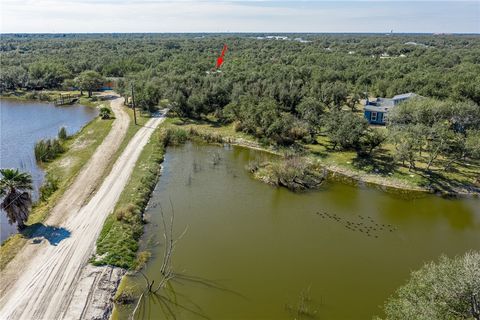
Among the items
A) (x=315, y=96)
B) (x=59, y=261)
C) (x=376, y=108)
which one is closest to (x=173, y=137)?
(x=315, y=96)

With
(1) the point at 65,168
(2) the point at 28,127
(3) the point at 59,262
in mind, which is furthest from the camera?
(2) the point at 28,127

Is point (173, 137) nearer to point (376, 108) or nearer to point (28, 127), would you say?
point (28, 127)

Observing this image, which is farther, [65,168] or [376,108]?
[376,108]

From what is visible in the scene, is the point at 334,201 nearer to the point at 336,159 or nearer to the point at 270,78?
the point at 336,159

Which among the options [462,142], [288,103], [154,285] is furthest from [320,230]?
[288,103]

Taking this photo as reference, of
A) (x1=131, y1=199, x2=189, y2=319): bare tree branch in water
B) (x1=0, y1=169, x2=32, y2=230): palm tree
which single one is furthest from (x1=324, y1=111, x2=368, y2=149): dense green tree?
(x1=0, y1=169, x2=32, y2=230): palm tree

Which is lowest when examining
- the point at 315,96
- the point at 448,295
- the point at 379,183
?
the point at 379,183
